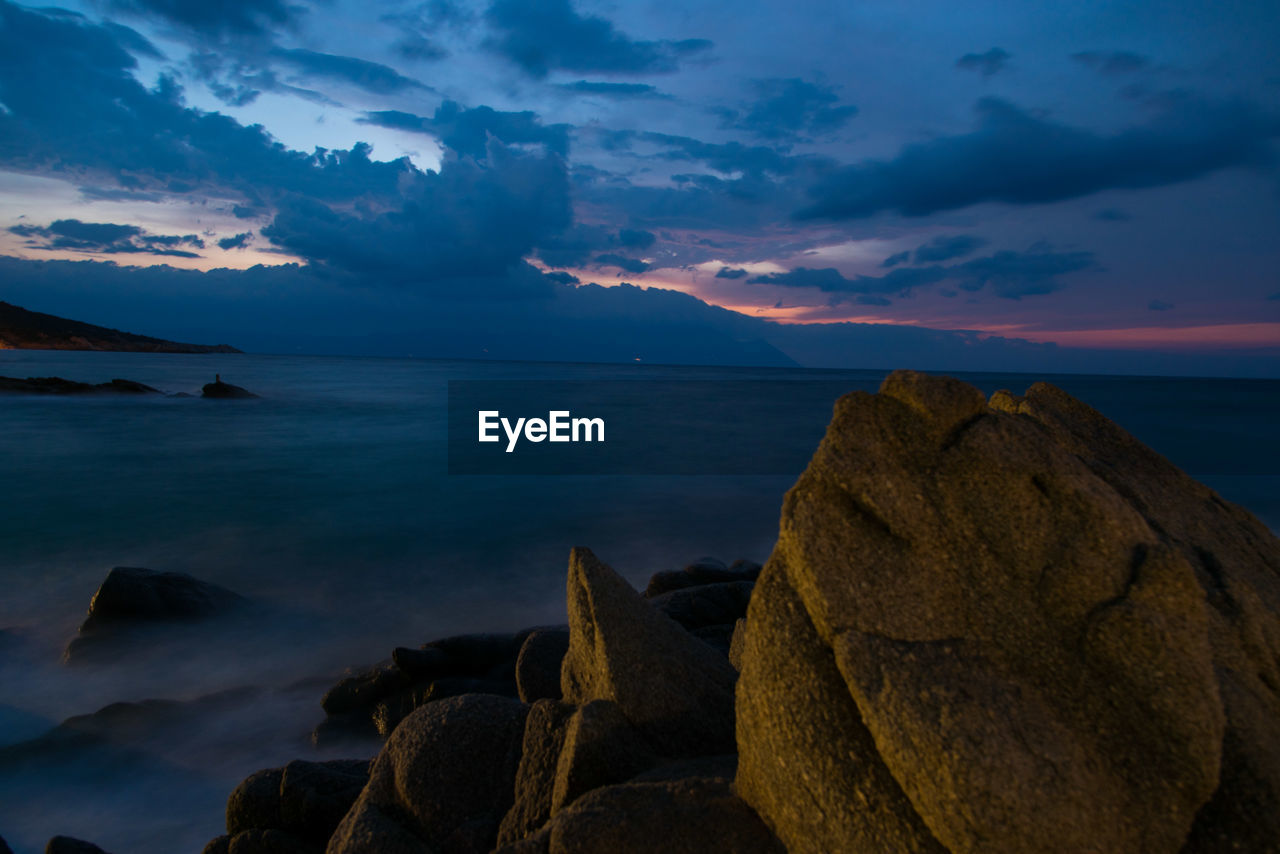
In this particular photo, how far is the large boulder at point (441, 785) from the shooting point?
11.8 feet

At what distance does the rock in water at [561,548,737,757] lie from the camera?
3945mm

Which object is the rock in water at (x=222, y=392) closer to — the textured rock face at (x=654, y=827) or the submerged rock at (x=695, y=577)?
the submerged rock at (x=695, y=577)

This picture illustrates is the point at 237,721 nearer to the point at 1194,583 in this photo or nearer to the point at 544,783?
the point at 544,783

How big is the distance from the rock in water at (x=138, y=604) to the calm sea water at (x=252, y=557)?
0.38m

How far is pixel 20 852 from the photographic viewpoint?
5344 mm

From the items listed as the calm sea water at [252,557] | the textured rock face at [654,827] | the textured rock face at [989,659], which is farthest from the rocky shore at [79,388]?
the textured rock face at [989,659]

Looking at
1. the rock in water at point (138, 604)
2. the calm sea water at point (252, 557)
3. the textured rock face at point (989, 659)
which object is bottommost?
the calm sea water at point (252, 557)

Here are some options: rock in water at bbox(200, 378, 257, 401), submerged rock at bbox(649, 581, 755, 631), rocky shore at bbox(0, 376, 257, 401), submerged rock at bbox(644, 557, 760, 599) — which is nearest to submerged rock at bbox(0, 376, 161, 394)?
rocky shore at bbox(0, 376, 257, 401)

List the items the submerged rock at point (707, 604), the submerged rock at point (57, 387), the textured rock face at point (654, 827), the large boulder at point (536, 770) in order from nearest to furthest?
the textured rock face at point (654, 827) < the large boulder at point (536, 770) < the submerged rock at point (707, 604) < the submerged rock at point (57, 387)

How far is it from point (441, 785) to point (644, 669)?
1301 mm

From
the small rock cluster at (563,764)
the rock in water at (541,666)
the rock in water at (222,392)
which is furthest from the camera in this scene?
the rock in water at (222,392)

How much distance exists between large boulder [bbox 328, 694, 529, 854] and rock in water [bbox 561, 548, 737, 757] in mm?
553

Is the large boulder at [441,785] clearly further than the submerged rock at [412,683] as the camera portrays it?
No

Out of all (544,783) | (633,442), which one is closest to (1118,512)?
(544,783)
